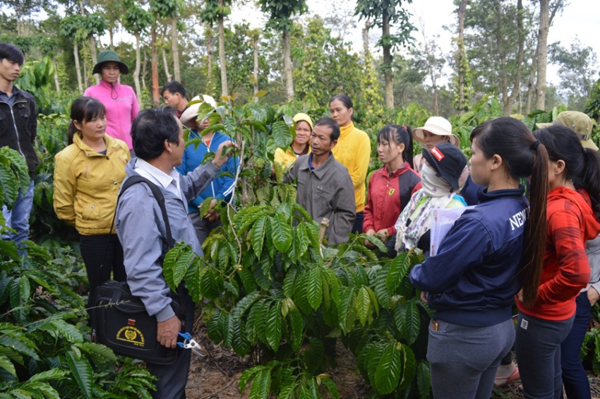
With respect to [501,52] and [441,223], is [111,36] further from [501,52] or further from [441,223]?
[441,223]

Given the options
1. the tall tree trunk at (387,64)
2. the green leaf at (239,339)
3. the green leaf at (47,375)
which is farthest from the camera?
the tall tree trunk at (387,64)

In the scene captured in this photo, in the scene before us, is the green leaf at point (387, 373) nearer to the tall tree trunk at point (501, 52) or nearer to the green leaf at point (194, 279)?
the green leaf at point (194, 279)

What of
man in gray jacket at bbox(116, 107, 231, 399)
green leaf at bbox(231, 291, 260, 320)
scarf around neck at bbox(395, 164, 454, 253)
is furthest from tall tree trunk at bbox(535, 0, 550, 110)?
man in gray jacket at bbox(116, 107, 231, 399)

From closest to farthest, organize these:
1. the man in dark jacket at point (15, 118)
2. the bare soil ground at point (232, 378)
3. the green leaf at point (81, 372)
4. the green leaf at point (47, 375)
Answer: the green leaf at point (47, 375) → the green leaf at point (81, 372) → the bare soil ground at point (232, 378) → the man in dark jacket at point (15, 118)

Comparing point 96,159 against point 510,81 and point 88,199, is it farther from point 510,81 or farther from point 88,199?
point 510,81

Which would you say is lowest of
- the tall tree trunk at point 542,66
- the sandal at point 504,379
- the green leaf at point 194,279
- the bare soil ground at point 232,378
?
the sandal at point 504,379

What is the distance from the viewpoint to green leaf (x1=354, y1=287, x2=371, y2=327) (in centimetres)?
214

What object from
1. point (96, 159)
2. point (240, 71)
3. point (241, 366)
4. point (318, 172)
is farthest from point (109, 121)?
point (240, 71)

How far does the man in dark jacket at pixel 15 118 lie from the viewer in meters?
3.61

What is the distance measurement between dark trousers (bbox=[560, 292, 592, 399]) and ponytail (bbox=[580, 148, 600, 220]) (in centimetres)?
48

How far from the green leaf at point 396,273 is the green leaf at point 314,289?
304 millimetres

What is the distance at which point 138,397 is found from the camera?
2223 mm

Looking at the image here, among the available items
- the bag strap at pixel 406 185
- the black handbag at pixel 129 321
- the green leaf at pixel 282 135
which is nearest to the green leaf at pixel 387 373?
the black handbag at pixel 129 321

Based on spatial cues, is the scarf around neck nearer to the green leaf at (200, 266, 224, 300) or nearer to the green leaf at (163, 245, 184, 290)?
the green leaf at (200, 266, 224, 300)
